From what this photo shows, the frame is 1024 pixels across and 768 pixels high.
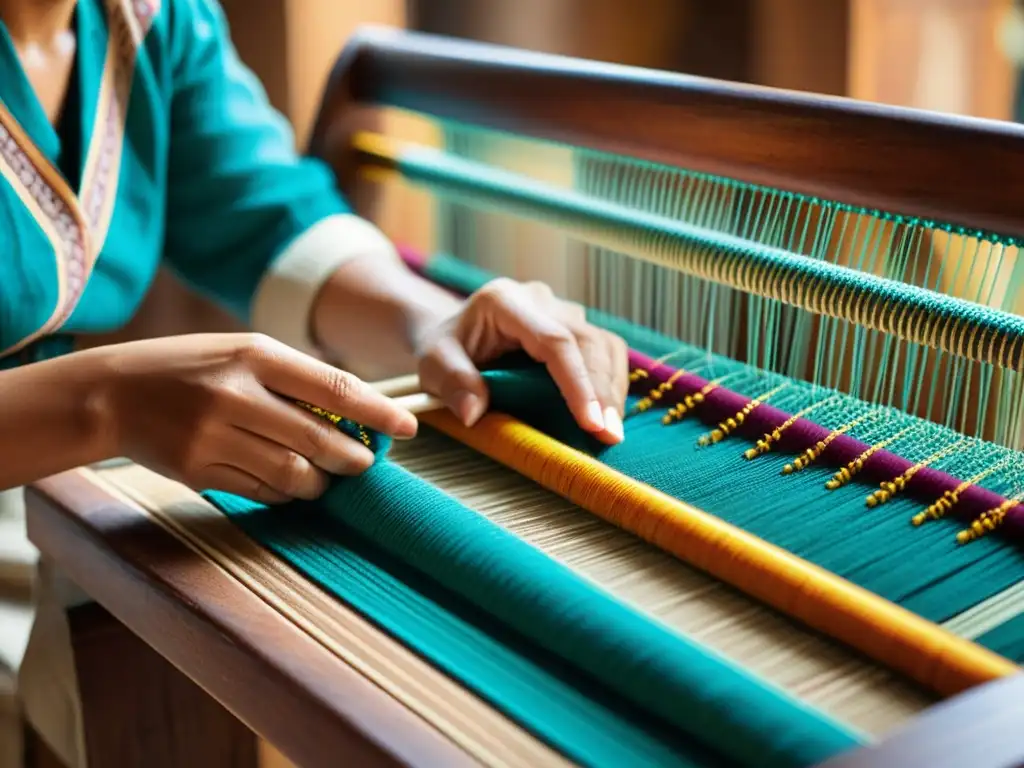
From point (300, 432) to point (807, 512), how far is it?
1.04 feet

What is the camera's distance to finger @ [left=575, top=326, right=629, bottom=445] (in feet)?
2.84

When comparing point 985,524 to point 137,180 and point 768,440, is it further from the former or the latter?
point 137,180

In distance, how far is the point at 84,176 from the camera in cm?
111

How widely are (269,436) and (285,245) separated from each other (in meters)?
0.51

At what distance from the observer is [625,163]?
1127 millimetres

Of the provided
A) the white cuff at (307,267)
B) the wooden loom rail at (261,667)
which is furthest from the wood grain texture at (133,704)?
the white cuff at (307,267)

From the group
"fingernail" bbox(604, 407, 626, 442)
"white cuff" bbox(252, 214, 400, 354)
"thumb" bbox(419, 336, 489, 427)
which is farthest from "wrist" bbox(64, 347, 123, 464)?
"white cuff" bbox(252, 214, 400, 354)

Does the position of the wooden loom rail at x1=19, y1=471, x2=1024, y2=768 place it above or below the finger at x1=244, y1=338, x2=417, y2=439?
below

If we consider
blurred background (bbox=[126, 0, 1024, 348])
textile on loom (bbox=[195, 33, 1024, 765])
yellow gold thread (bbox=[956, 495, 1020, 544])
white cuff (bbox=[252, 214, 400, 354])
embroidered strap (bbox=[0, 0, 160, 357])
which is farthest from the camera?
blurred background (bbox=[126, 0, 1024, 348])

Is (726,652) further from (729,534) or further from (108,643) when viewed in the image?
(108,643)

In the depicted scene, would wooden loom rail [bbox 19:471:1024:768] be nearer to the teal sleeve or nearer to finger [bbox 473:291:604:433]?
finger [bbox 473:291:604:433]

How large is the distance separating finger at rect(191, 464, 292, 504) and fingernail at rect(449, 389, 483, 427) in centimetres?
14

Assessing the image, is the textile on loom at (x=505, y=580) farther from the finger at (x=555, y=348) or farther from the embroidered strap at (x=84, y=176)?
the embroidered strap at (x=84, y=176)

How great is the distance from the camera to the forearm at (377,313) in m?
1.12
